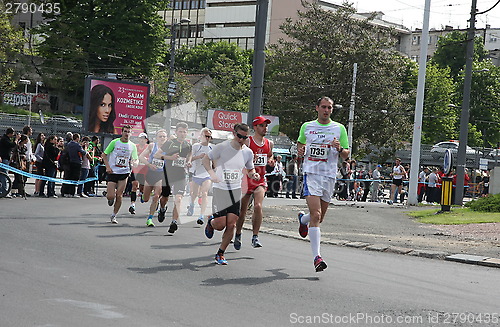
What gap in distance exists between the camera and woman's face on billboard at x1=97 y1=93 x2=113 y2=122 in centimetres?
3303

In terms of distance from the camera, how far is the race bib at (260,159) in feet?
35.8

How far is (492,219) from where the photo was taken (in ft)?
60.9

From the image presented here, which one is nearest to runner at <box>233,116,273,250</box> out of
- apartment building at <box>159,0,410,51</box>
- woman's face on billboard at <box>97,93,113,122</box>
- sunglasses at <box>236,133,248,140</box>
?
sunglasses at <box>236,133,248,140</box>

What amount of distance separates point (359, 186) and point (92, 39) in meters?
34.3

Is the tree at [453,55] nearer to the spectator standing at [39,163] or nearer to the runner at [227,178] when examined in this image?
the spectator standing at [39,163]

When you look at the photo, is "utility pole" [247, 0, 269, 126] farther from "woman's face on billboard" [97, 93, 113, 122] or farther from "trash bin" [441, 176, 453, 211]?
"woman's face on billboard" [97, 93, 113, 122]

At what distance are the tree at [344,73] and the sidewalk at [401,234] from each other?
29.5 m

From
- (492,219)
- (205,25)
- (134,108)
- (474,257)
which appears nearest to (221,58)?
(205,25)

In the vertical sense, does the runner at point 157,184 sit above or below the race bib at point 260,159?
below

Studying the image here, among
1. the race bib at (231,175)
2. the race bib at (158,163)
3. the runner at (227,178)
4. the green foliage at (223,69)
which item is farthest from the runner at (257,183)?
the green foliage at (223,69)

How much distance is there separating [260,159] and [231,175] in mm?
1505

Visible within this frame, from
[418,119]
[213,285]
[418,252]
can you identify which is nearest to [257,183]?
[418,252]

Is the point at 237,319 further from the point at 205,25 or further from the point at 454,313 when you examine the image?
the point at 205,25

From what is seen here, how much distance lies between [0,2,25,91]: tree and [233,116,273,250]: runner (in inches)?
1975
